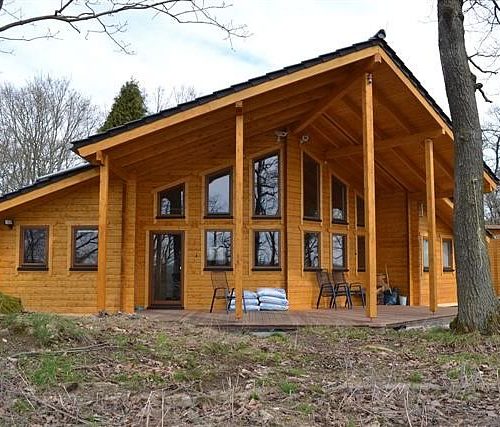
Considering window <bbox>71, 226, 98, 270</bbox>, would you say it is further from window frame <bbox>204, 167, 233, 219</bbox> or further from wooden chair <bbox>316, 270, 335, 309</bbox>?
wooden chair <bbox>316, 270, 335, 309</bbox>

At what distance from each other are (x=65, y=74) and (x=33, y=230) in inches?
595

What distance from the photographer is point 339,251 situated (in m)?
12.7

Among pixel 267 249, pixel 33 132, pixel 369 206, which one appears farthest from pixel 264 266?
pixel 33 132

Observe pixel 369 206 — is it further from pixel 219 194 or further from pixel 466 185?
pixel 219 194

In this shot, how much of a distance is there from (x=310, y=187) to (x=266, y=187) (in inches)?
44.3

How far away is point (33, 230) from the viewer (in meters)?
10.5

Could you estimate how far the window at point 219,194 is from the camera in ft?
37.3

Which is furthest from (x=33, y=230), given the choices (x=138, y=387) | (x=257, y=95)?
(x=138, y=387)

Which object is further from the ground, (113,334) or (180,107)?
(180,107)

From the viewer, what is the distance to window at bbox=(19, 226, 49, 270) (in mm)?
10414

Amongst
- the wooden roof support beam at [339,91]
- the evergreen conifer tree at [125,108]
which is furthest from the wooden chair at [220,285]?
the evergreen conifer tree at [125,108]

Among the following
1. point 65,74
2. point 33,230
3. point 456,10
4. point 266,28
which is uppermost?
point 65,74

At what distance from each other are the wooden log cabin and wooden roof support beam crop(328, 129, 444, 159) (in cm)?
4

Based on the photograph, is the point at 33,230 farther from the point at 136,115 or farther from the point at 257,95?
the point at 136,115
